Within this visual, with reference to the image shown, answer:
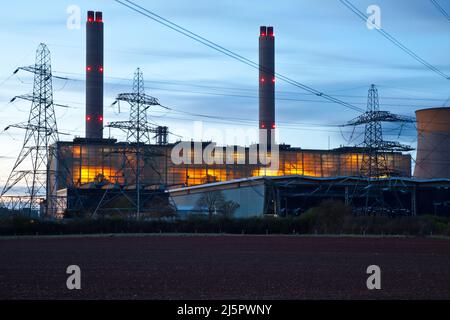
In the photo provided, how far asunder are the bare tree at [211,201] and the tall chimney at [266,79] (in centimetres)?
1747

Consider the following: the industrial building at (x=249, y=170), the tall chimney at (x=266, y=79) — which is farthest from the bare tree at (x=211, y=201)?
the tall chimney at (x=266, y=79)

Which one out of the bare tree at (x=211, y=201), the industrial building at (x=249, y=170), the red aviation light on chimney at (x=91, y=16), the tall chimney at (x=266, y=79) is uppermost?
the red aviation light on chimney at (x=91, y=16)

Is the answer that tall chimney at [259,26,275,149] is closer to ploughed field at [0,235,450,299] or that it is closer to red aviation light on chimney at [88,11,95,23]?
red aviation light on chimney at [88,11,95,23]

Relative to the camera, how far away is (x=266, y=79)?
87.7 meters

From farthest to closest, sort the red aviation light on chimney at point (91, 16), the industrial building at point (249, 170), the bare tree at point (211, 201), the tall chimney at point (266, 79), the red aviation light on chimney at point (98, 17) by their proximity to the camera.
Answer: the tall chimney at point (266, 79) < the red aviation light on chimney at point (98, 17) < the red aviation light on chimney at point (91, 16) < the bare tree at point (211, 201) < the industrial building at point (249, 170)

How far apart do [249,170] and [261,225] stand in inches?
1867

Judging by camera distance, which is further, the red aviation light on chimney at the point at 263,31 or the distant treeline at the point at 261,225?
the red aviation light on chimney at the point at 263,31

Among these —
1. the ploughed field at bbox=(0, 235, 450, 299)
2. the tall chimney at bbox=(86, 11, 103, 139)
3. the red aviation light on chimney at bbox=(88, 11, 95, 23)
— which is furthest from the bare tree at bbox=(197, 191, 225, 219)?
the ploughed field at bbox=(0, 235, 450, 299)

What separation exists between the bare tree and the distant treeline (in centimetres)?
1274

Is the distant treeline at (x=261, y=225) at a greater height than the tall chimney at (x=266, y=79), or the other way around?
the tall chimney at (x=266, y=79)

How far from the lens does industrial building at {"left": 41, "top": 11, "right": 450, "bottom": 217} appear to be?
64500mm

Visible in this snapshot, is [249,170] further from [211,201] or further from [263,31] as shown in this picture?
[211,201]

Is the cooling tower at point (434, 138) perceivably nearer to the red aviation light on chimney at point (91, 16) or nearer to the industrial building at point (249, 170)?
the industrial building at point (249, 170)

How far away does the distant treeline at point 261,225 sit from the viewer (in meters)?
48.6
